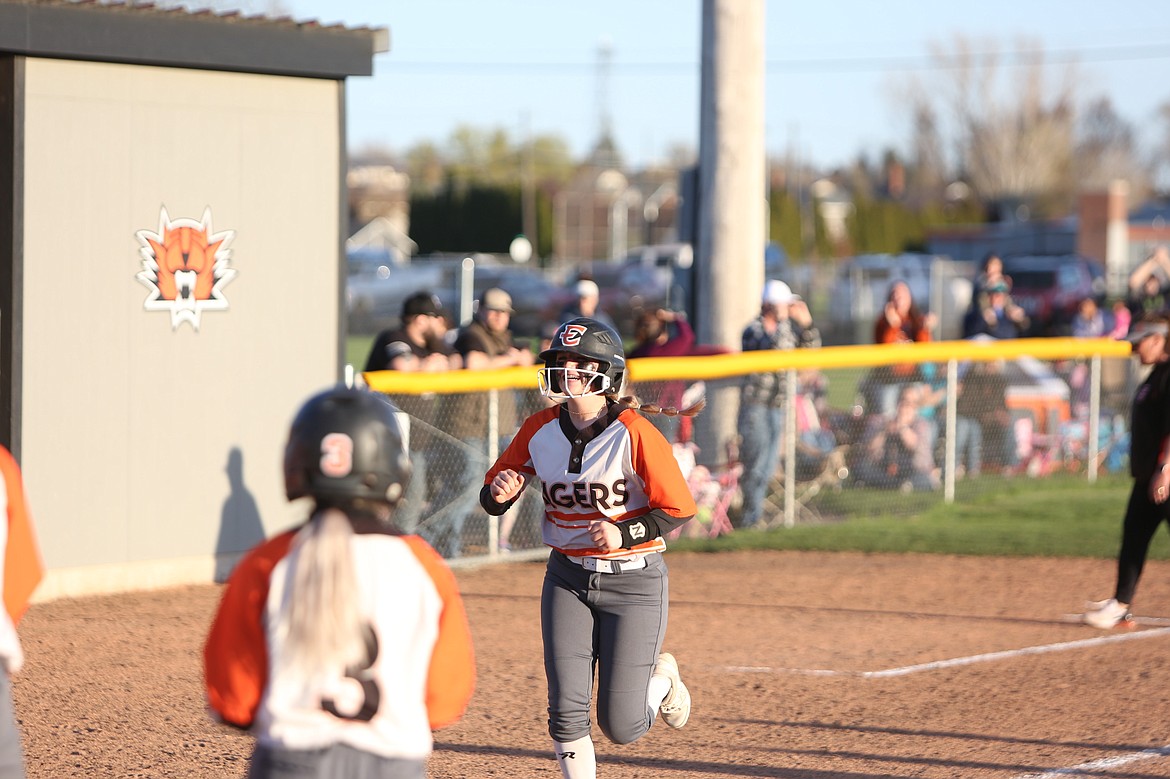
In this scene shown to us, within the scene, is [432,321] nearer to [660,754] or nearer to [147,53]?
[147,53]

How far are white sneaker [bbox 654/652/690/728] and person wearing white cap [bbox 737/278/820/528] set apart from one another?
6216mm

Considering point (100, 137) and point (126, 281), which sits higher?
point (100, 137)

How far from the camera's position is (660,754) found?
6184 millimetres

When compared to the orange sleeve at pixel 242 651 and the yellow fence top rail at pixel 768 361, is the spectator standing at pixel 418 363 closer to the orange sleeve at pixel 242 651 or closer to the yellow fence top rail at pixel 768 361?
the yellow fence top rail at pixel 768 361

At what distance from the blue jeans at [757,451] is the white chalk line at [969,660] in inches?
145

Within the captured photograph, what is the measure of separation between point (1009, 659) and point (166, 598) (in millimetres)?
4930

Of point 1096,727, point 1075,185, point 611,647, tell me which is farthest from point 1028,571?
point 1075,185

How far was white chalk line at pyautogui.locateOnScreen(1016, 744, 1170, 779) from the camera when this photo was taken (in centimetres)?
581

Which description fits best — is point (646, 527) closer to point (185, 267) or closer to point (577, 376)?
point (577, 376)

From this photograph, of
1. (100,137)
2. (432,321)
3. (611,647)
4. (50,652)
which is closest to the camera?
(611,647)

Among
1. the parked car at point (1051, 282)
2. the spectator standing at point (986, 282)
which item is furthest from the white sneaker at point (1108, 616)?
the parked car at point (1051, 282)

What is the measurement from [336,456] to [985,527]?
33.1ft

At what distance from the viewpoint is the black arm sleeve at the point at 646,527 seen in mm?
4941

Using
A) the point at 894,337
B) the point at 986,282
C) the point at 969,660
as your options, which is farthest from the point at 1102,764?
the point at 986,282
